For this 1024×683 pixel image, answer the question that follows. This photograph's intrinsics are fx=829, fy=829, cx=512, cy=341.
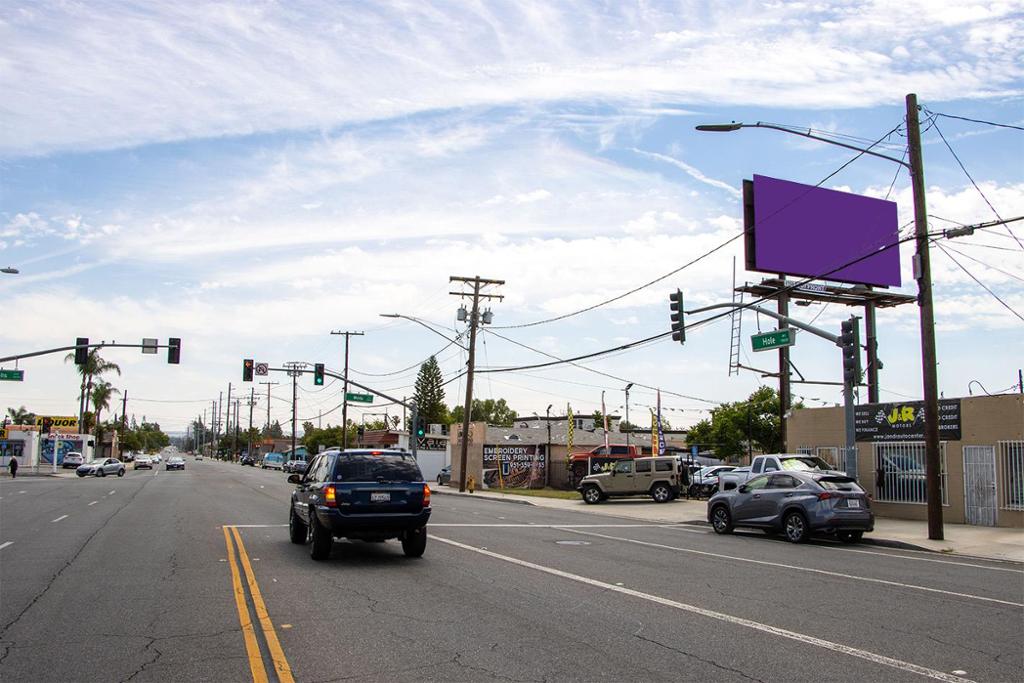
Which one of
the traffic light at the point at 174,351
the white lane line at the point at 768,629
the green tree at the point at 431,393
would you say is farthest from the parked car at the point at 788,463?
the green tree at the point at 431,393

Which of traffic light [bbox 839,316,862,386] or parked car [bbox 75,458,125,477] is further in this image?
parked car [bbox 75,458,125,477]

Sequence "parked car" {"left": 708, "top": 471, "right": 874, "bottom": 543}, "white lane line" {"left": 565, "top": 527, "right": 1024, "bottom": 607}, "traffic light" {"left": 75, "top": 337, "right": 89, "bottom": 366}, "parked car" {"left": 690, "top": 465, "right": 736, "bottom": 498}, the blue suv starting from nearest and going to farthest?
1. "white lane line" {"left": 565, "top": 527, "right": 1024, "bottom": 607}
2. the blue suv
3. "parked car" {"left": 708, "top": 471, "right": 874, "bottom": 543}
4. "traffic light" {"left": 75, "top": 337, "right": 89, "bottom": 366}
5. "parked car" {"left": 690, "top": 465, "right": 736, "bottom": 498}

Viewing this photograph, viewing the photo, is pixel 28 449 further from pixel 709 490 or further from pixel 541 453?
pixel 709 490

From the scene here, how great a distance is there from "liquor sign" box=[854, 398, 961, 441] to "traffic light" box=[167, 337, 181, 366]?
84.8 feet

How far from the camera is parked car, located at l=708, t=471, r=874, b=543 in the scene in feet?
57.2

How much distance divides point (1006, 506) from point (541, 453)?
33726 mm

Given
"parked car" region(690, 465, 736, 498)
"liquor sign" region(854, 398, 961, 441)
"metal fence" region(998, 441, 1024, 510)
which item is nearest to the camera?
"metal fence" region(998, 441, 1024, 510)

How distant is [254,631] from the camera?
26.5 ft

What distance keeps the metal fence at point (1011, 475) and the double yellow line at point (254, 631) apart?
18355 mm

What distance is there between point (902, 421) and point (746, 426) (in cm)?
4170

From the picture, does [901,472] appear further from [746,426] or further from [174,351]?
[746,426]

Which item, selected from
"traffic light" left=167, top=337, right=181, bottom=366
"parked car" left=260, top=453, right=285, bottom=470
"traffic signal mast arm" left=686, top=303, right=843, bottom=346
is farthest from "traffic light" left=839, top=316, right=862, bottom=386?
"parked car" left=260, top=453, right=285, bottom=470

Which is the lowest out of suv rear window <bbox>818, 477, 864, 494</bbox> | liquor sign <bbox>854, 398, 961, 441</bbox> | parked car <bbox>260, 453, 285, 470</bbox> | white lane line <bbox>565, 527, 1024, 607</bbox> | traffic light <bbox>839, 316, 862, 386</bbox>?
parked car <bbox>260, 453, 285, 470</bbox>

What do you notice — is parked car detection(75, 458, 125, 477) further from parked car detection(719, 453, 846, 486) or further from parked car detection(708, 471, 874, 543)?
parked car detection(708, 471, 874, 543)
